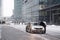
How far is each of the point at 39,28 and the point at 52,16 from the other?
4454 centimetres

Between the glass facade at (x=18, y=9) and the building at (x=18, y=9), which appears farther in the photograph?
the glass facade at (x=18, y=9)

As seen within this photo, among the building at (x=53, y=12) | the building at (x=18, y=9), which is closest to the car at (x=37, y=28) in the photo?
the building at (x=53, y=12)

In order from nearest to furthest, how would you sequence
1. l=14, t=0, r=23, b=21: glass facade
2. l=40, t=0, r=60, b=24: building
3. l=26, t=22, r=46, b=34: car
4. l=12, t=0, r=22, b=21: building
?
l=26, t=22, r=46, b=34: car, l=40, t=0, r=60, b=24: building, l=12, t=0, r=22, b=21: building, l=14, t=0, r=23, b=21: glass facade

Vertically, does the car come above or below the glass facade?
below

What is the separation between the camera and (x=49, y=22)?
239ft

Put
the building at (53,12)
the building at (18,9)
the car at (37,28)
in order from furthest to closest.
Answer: the building at (18,9) → the building at (53,12) → the car at (37,28)

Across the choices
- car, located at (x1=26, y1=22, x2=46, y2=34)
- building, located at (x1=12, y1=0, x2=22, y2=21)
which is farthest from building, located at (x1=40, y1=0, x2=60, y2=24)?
building, located at (x1=12, y1=0, x2=22, y2=21)

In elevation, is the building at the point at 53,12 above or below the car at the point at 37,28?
above

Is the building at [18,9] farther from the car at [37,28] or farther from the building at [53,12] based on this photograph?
the car at [37,28]

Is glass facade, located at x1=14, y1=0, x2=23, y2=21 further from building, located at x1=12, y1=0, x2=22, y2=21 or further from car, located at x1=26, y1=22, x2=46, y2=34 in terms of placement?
car, located at x1=26, y1=22, x2=46, y2=34

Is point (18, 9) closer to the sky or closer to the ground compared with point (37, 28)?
closer to the sky

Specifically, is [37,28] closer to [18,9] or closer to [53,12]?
[53,12]

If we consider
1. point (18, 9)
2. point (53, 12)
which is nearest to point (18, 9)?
point (18, 9)

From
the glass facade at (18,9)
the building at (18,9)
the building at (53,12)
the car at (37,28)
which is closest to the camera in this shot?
the car at (37,28)
